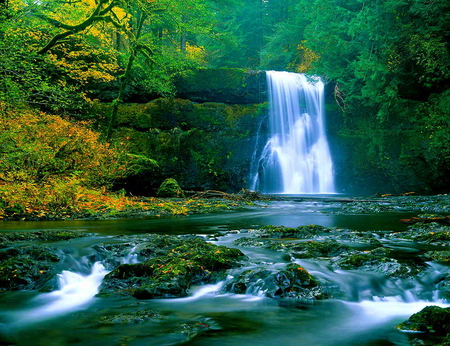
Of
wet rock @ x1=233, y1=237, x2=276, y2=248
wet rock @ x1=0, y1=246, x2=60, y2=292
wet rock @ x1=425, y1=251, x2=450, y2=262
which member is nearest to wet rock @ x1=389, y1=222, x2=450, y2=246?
wet rock @ x1=425, y1=251, x2=450, y2=262

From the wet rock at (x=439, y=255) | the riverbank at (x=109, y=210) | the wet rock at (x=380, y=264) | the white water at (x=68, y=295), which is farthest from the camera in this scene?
the riverbank at (x=109, y=210)

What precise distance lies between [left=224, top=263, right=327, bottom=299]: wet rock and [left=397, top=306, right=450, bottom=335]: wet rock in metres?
0.93

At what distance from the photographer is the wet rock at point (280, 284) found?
12.0ft

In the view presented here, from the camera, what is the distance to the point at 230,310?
3416 mm

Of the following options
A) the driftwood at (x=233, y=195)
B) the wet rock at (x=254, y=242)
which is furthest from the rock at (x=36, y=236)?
the driftwood at (x=233, y=195)

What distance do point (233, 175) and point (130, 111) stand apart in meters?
5.83

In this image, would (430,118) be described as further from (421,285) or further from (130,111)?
(421,285)

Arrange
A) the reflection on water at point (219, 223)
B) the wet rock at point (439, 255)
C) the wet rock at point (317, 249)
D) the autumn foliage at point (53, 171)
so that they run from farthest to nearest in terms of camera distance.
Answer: the autumn foliage at point (53, 171) < the reflection on water at point (219, 223) < the wet rock at point (317, 249) < the wet rock at point (439, 255)

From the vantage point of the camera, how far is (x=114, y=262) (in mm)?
4793

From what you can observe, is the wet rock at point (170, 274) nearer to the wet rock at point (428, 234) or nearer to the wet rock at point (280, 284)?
the wet rock at point (280, 284)

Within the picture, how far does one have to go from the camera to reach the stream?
2.81 m

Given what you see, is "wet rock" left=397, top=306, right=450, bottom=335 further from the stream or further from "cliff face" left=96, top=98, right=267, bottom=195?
"cliff face" left=96, top=98, right=267, bottom=195

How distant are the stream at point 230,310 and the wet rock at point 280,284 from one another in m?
0.07

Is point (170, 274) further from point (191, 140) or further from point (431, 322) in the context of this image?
point (191, 140)
